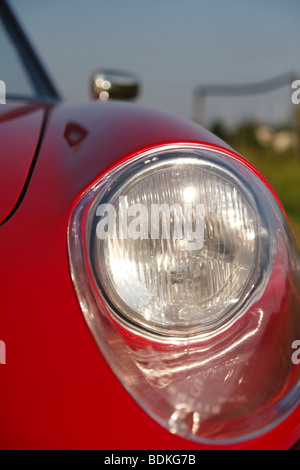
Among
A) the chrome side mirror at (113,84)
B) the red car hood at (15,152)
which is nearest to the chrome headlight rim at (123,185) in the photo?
the red car hood at (15,152)

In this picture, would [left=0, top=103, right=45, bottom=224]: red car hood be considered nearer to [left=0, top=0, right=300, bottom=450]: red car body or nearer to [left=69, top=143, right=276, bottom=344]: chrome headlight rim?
[left=0, top=0, right=300, bottom=450]: red car body

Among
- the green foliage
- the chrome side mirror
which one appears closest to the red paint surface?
the chrome side mirror

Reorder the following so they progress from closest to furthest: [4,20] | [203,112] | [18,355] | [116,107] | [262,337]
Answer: [18,355] < [262,337] < [116,107] < [4,20] < [203,112]

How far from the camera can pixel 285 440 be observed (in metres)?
0.84

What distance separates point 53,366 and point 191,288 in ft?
0.84

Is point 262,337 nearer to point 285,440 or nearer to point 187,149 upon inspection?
point 285,440

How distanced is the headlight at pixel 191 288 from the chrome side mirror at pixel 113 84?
151 centimetres

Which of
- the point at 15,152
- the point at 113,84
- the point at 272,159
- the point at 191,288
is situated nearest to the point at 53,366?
the point at 191,288

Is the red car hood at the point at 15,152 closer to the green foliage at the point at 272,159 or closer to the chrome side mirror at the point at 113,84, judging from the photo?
the chrome side mirror at the point at 113,84

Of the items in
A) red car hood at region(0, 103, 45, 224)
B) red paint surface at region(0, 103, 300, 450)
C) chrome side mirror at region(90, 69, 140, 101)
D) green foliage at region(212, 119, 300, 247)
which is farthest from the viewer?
green foliage at region(212, 119, 300, 247)

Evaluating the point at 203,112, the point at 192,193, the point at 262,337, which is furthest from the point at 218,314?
the point at 203,112

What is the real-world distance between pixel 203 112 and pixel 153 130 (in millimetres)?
12831

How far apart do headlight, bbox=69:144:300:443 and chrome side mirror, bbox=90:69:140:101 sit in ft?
4.96

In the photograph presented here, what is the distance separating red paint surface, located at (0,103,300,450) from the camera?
0.78 m
